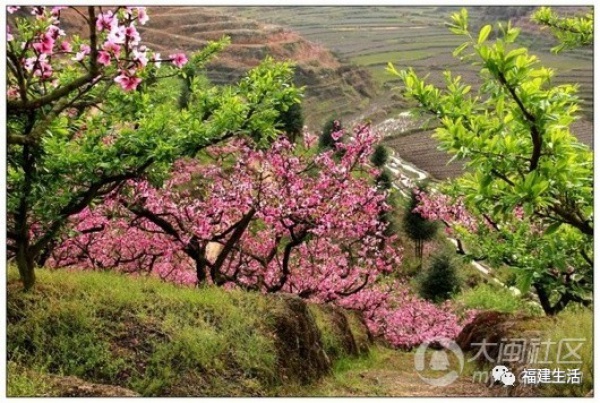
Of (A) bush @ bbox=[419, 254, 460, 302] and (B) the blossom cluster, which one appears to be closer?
(B) the blossom cluster

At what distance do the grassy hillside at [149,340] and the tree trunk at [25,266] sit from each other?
124 mm

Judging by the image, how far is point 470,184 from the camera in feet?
12.3

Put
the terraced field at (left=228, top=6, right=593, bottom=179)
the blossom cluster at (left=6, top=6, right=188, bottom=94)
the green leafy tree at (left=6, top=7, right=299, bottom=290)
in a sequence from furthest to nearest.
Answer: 1. the terraced field at (left=228, top=6, right=593, bottom=179)
2. the green leafy tree at (left=6, top=7, right=299, bottom=290)
3. the blossom cluster at (left=6, top=6, right=188, bottom=94)

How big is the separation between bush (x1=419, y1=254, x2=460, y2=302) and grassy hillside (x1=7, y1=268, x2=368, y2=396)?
62.3 feet

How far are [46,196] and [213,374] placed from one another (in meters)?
→ 2.72

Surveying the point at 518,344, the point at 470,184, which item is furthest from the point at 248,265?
the point at 470,184

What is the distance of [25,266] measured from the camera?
6.35m

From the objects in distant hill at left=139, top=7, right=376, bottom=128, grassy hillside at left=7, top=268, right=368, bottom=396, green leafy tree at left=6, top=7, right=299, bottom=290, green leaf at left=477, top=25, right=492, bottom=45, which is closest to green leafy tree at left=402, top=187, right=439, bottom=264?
grassy hillside at left=7, top=268, right=368, bottom=396

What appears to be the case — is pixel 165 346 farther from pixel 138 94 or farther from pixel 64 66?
pixel 64 66

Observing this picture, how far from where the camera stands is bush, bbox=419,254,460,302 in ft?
84.5

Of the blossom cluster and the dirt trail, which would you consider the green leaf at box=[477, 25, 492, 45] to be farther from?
the dirt trail

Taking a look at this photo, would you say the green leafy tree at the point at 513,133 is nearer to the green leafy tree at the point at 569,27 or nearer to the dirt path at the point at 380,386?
the green leafy tree at the point at 569,27

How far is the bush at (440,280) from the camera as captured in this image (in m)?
25.8

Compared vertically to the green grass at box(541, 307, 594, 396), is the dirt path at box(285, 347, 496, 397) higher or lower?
lower
